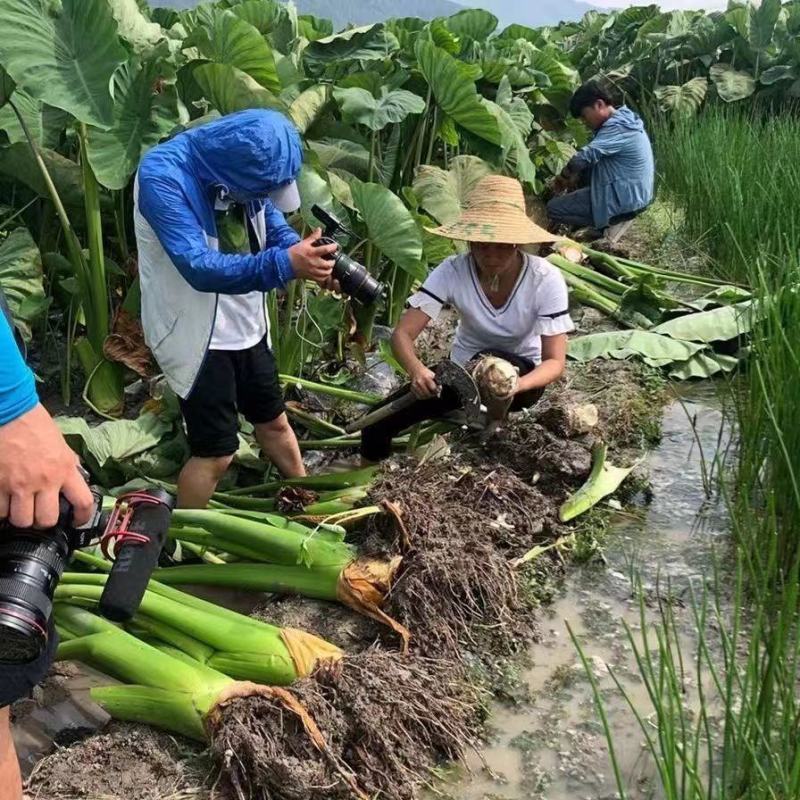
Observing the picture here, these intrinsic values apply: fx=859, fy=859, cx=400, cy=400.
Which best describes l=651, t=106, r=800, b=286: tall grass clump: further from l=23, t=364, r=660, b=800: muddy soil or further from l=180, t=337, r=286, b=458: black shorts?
l=180, t=337, r=286, b=458: black shorts

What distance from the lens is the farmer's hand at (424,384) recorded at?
282 cm

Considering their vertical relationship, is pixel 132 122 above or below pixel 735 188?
above

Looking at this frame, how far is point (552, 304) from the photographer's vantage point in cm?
292

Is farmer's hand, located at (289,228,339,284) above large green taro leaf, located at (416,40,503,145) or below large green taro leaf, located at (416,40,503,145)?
below

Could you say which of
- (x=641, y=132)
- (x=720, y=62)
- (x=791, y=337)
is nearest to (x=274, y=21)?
(x=641, y=132)

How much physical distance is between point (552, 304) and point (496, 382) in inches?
14.1

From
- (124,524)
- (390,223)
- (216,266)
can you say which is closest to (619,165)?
(390,223)

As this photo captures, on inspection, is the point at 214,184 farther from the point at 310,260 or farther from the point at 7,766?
the point at 7,766

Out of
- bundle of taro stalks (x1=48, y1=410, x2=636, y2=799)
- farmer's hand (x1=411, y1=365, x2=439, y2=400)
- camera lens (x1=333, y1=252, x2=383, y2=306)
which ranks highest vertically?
camera lens (x1=333, y1=252, x2=383, y2=306)

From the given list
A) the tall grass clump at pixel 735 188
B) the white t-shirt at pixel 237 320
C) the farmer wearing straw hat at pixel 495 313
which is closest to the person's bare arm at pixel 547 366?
the farmer wearing straw hat at pixel 495 313

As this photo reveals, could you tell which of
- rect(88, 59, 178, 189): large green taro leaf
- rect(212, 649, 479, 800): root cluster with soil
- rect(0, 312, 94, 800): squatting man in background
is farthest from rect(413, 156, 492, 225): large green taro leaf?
rect(0, 312, 94, 800): squatting man in background

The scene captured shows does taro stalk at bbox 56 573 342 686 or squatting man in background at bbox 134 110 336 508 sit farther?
squatting man in background at bbox 134 110 336 508

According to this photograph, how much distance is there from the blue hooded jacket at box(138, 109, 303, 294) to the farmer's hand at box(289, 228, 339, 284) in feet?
0.08

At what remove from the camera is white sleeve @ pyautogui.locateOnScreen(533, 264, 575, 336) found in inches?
115
